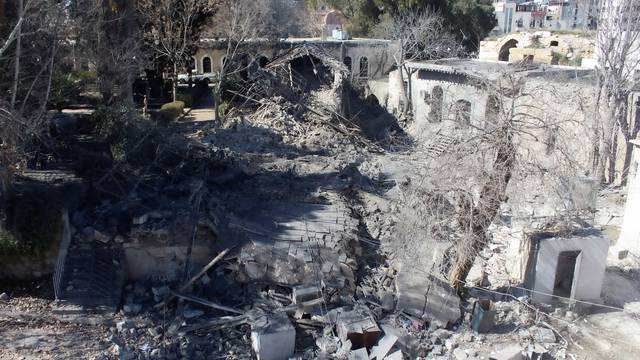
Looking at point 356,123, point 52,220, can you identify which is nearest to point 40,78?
point 52,220

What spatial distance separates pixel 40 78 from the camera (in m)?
12.5

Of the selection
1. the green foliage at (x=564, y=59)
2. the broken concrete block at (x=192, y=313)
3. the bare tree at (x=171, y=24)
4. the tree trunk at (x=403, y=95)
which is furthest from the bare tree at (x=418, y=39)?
the broken concrete block at (x=192, y=313)

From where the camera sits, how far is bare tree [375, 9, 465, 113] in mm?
30609

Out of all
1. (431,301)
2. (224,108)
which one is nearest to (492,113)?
(431,301)

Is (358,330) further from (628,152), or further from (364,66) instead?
(364,66)

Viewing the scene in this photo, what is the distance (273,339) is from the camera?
34.2 ft

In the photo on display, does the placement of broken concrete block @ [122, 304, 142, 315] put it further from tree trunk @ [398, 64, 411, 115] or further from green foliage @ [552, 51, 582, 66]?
green foliage @ [552, 51, 582, 66]

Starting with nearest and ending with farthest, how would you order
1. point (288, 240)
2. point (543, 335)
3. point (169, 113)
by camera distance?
point (543, 335)
point (288, 240)
point (169, 113)

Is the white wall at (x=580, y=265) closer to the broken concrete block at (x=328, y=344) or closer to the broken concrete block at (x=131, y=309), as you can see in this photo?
the broken concrete block at (x=328, y=344)

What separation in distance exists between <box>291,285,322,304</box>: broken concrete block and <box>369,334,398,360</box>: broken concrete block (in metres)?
1.70

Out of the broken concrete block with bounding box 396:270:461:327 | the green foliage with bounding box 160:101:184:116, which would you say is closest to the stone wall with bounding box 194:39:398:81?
the green foliage with bounding box 160:101:184:116

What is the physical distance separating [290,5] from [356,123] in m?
A: 30.9

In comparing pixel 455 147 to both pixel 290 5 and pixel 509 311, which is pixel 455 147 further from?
pixel 290 5

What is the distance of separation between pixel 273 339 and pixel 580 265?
23.2ft
